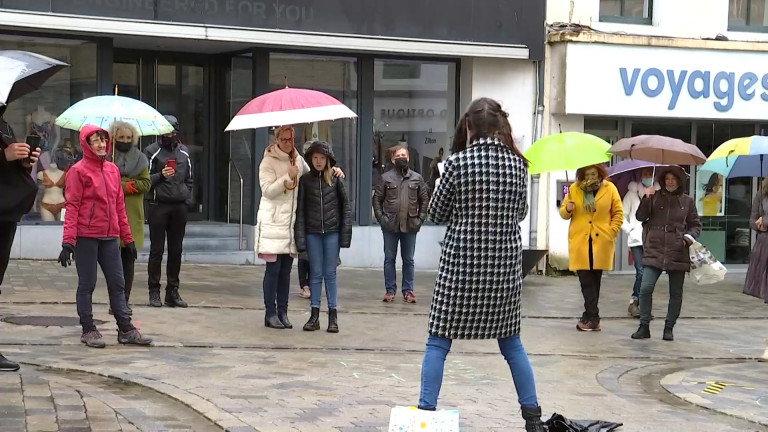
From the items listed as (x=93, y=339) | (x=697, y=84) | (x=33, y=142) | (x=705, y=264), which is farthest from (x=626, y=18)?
(x=33, y=142)

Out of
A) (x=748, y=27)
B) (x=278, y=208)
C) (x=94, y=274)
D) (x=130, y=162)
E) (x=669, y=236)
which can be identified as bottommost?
(x=94, y=274)

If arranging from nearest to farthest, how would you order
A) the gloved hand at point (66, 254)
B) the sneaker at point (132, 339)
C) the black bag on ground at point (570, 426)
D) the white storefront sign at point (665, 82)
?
1. the black bag on ground at point (570, 426)
2. the gloved hand at point (66, 254)
3. the sneaker at point (132, 339)
4. the white storefront sign at point (665, 82)

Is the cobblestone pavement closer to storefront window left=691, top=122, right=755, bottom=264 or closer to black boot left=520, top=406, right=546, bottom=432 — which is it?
black boot left=520, top=406, right=546, bottom=432

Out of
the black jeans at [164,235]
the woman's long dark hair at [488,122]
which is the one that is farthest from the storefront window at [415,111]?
the woman's long dark hair at [488,122]

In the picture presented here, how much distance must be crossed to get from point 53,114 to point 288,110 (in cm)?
674

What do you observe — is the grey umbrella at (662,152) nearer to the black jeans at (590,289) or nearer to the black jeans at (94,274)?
the black jeans at (590,289)

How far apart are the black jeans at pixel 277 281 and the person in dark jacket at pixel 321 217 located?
0.28 m

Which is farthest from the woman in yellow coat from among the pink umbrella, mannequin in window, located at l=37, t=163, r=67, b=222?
mannequin in window, located at l=37, t=163, r=67, b=222

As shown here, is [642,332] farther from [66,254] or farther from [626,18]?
[626,18]

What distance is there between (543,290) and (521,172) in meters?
9.75

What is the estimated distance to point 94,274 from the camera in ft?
30.7

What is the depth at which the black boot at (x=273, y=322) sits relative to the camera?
10.9m

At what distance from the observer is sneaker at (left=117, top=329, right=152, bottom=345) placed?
952 cm

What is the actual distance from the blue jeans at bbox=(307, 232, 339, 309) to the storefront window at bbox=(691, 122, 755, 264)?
1040cm
